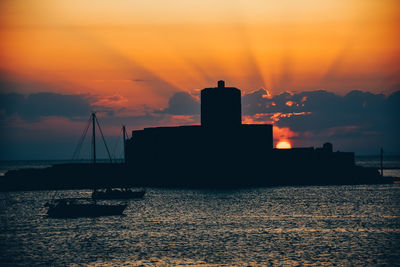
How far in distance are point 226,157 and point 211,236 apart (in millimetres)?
73885

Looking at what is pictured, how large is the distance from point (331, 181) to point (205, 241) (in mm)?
82598

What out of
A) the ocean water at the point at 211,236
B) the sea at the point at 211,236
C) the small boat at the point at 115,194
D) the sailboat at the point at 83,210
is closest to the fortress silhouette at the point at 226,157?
the small boat at the point at 115,194

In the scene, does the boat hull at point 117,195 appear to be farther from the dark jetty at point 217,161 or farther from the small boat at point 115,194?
the dark jetty at point 217,161

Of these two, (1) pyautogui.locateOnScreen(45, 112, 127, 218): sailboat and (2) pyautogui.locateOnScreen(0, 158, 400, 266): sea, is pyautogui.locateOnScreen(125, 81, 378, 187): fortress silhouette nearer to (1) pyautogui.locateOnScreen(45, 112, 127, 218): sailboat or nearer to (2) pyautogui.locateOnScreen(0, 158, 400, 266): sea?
(2) pyautogui.locateOnScreen(0, 158, 400, 266): sea

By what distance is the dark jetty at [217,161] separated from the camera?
119 metres

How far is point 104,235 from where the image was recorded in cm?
4906

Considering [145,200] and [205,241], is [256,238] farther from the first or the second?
[145,200]

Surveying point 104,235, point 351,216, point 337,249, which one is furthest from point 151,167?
point 337,249

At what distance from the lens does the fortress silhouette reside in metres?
120

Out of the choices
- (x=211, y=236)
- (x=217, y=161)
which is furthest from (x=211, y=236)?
(x=217, y=161)

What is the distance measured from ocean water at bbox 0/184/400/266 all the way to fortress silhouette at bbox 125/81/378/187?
1688 inches

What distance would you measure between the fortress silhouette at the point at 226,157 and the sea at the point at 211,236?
1682 inches

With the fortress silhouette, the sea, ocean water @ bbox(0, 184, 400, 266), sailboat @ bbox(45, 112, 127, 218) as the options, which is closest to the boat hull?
the sea

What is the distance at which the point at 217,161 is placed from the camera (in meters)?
122
